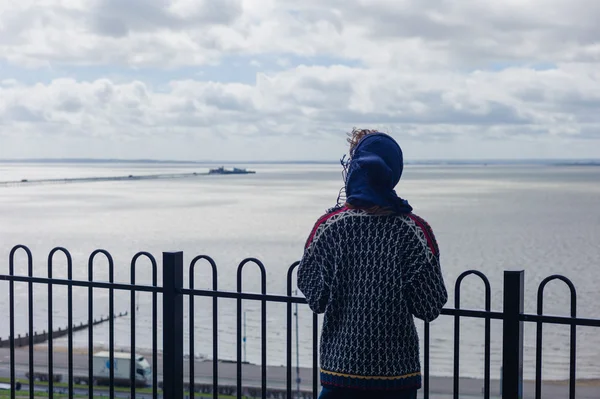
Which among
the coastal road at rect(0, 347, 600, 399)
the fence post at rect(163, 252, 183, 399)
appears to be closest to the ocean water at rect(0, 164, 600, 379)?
the coastal road at rect(0, 347, 600, 399)

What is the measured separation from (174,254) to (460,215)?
107812mm

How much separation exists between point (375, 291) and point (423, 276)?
212 mm

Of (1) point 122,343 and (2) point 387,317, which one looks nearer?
(2) point 387,317

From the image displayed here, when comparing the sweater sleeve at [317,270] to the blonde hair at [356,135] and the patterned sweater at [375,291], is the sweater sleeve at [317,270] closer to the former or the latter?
the patterned sweater at [375,291]

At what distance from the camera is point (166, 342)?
16.5ft

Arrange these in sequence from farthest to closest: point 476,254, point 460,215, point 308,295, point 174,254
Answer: point 460,215
point 476,254
point 174,254
point 308,295

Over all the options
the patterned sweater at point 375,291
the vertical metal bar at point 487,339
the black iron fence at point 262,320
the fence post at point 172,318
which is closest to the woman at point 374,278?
the patterned sweater at point 375,291

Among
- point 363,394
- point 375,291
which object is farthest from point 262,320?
point 375,291

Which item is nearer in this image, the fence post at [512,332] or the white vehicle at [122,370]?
the fence post at [512,332]

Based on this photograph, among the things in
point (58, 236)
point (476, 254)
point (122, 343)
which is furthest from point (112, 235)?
point (476, 254)

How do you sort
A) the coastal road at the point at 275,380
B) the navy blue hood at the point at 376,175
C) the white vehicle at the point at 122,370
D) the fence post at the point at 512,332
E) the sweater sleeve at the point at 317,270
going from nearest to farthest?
the navy blue hood at the point at 376,175
the sweater sleeve at the point at 317,270
the fence post at the point at 512,332
the coastal road at the point at 275,380
the white vehicle at the point at 122,370

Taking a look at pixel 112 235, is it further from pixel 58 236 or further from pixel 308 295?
pixel 308 295

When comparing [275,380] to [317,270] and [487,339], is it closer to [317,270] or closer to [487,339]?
[487,339]

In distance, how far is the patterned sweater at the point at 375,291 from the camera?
3385 mm
